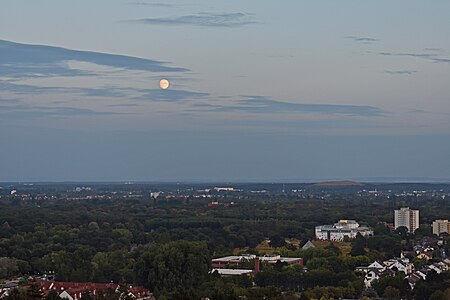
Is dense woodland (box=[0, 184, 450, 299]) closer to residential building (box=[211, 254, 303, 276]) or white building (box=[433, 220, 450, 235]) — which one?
white building (box=[433, 220, 450, 235])

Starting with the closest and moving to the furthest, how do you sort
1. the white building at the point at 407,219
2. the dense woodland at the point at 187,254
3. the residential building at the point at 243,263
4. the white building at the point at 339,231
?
the dense woodland at the point at 187,254
the residential building at the point at 243,263
the white building at the point at 339,231
the white building at the point at 407,219

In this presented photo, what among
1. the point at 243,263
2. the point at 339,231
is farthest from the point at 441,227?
the point at 243,263

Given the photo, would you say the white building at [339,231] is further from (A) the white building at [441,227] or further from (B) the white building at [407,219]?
(A) the white building at [441,227]

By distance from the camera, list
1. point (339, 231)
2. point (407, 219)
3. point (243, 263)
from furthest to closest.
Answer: point (407, 219), point (339, 231), point (243, 263)

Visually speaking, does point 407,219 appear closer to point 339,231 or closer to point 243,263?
point 339,231

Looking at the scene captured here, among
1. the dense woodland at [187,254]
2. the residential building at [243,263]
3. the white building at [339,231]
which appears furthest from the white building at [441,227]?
the residential building at [243,263]

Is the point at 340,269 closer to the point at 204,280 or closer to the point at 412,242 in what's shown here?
the point at 204,280

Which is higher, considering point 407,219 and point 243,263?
point 407,219

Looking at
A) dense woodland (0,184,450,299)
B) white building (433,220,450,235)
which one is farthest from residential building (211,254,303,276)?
white building (433,220,450,235)

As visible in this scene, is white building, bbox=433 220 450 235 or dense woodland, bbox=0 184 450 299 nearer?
dense woodland, bbox=0 184 450 299
